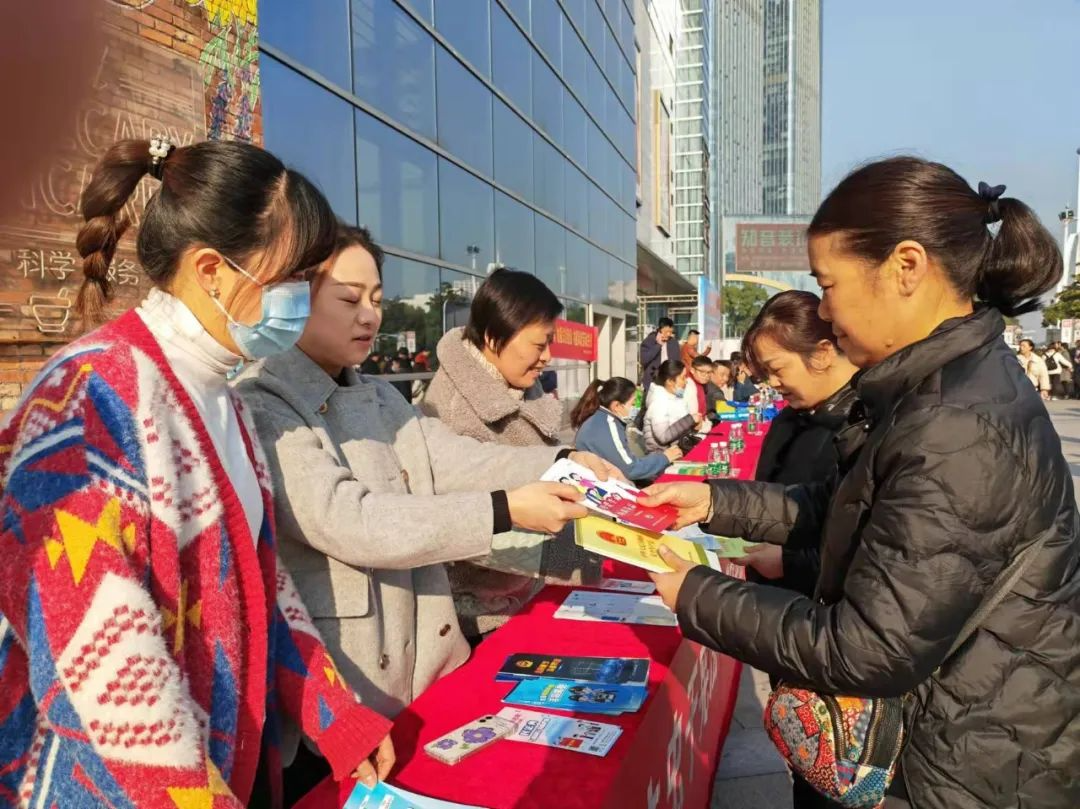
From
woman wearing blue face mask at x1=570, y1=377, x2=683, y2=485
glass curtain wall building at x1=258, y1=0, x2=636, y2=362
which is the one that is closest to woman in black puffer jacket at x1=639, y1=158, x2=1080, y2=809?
woman wearing blue face mask at x1=570, y1=377, x2=683, y2=485

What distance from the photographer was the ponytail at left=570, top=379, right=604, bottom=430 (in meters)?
5.21

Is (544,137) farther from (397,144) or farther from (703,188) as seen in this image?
(703,188)

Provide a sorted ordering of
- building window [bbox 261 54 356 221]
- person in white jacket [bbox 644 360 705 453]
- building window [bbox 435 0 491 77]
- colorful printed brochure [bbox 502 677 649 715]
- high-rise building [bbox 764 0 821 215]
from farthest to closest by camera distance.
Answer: high-rise building [bbox 764 0 821 215] < building window [bbox 435 0 491 77] < person in white jacket [bbox 644 360 705 453] < building window [bbox 261 54 356 221] < colorful printed brochure [bbox 502 677 649 715]

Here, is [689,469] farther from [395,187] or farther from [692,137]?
[692,137]

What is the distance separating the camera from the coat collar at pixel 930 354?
1.27 m

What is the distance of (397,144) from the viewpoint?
25.6 feet

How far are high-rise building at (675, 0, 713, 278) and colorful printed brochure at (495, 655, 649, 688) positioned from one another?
128 feet

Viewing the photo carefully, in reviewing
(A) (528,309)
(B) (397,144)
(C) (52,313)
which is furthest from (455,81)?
(A) (528,309)

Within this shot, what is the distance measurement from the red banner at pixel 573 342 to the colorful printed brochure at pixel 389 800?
314 inches

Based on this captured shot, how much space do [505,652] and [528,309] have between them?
1.15 metres

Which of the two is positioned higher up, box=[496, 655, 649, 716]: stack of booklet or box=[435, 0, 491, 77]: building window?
box=[435, 0, 491, 77]: building window

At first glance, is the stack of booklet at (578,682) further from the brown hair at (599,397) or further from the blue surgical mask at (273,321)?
the brown hair at (599,397)

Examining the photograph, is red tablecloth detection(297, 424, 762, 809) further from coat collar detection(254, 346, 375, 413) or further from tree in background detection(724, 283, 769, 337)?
tree in background detection(724, 283, 769, 337)

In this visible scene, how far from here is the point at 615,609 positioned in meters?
2.34
